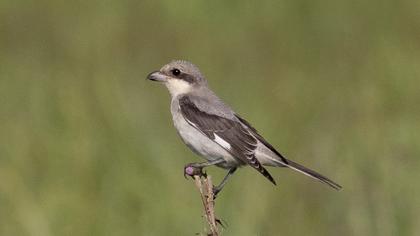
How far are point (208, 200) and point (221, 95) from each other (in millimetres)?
5602

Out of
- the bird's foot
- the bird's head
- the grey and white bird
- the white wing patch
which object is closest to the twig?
the bird's foot

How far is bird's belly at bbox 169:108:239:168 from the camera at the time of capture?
305 inches

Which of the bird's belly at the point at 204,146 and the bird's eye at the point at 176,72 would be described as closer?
the bird's belly at the point at 204,146

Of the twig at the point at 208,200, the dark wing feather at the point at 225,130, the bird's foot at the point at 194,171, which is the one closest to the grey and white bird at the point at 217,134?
the dark wing feather at the point at 225,130

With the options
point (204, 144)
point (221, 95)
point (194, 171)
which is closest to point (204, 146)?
point (204, 144)

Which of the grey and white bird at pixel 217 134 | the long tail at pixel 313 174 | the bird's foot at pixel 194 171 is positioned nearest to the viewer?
the bird's foot at pixel 194 171

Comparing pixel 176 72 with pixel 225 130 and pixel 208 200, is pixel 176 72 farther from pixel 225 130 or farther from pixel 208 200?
pixel 208 200

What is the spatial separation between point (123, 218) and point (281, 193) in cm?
140

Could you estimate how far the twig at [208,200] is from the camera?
229 inches

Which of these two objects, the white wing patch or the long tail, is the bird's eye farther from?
the long tail

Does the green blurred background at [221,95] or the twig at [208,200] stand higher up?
the green blurred background at [221,95]

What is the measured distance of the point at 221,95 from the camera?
11562 mm

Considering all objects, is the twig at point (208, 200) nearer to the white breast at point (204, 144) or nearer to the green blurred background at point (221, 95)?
the white breast at point (204, 144)

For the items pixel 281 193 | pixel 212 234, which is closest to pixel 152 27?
pixel 281 193
